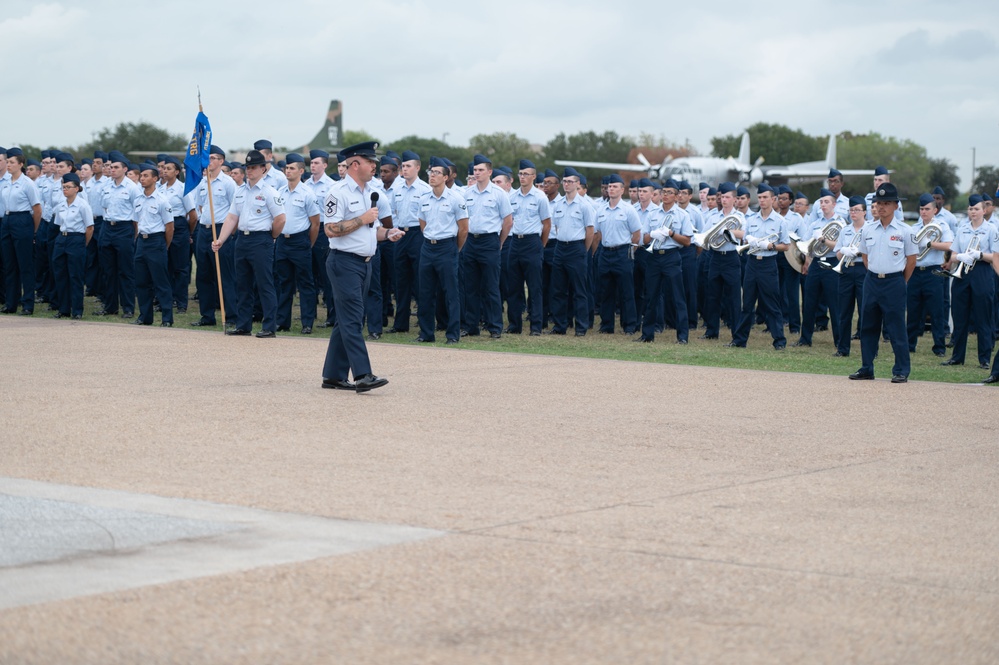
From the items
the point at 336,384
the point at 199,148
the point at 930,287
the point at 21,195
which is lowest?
the point at 336,384

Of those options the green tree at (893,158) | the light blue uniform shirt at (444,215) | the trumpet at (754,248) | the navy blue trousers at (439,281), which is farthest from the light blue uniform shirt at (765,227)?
the green tree at (893,158)

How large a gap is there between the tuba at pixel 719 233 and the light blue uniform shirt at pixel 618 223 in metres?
1.19

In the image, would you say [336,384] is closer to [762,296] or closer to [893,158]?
[762,296]

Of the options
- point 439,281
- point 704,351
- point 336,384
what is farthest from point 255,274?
point 704,351

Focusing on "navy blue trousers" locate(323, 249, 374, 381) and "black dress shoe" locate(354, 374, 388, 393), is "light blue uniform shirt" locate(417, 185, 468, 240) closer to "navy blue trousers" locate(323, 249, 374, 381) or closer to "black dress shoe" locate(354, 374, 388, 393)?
"navy blue trousers" locate(323, 249, 374, 381)

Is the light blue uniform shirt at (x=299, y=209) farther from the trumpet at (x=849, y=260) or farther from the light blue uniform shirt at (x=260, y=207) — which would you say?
the trumpet at (x=849, y=260)

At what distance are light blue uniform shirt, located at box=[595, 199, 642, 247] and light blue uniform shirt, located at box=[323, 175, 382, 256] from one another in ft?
26.6

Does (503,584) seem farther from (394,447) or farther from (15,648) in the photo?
(394,447)

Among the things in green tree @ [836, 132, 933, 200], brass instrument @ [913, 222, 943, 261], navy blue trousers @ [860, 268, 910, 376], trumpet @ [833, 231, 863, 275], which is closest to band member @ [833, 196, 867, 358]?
trumpet @ [833, 231, 863, 275]

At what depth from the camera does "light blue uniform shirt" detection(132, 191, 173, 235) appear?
18.5 meters

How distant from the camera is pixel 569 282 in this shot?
19719mm

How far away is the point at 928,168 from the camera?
11800cm

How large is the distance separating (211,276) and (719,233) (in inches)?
284

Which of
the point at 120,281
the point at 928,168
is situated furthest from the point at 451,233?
the point at 928,168
